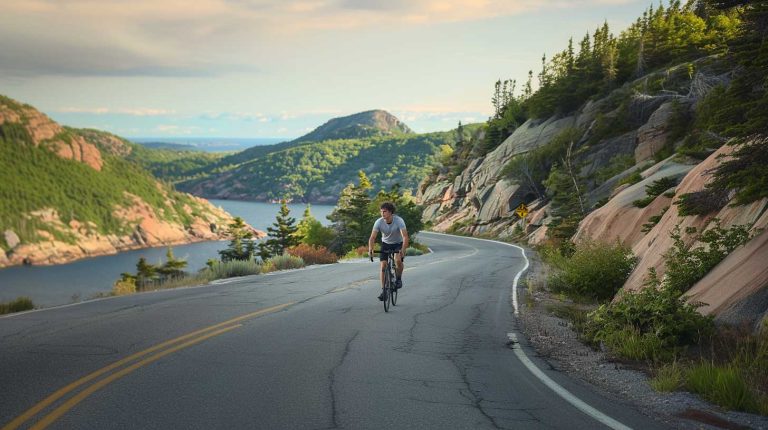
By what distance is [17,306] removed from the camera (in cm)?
1285

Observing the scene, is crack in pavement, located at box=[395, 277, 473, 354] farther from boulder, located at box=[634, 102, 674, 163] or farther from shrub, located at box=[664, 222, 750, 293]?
boulder, located at box=[634, 102, 674, 163]

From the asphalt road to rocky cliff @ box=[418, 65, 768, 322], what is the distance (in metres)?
3.44

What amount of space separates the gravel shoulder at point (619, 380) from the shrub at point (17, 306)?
1023cm

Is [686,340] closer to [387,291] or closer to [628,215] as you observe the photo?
[387,291]

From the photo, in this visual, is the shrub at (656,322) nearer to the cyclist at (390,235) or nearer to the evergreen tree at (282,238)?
the cyclist at (390,235)

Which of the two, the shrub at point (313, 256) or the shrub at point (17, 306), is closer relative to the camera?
the shrub at point (17, 306)

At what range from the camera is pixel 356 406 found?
555cm

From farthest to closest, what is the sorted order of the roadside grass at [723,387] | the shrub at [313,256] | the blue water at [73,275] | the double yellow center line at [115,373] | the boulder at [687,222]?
the blue water at [73,275]
the shrub at [313,256]
the boulder at [687,222]
the roadside grass at [723,387]
the double yellow center line at [115,373]

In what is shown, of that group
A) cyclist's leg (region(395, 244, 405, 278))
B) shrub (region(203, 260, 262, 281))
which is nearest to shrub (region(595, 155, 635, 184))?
shrub (region(203, 260, 262, 281))

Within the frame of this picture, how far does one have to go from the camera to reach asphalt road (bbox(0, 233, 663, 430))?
206 inches

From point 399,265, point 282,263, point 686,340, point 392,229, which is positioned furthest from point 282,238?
point 686,340

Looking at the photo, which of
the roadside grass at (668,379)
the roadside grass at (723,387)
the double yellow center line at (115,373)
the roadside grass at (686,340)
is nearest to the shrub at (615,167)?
the roadside grass at (686,340)

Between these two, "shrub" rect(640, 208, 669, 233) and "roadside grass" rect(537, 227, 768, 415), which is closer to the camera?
"roadside grass" rect(537, 227, 768, 415)

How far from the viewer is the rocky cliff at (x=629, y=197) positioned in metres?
9.43
